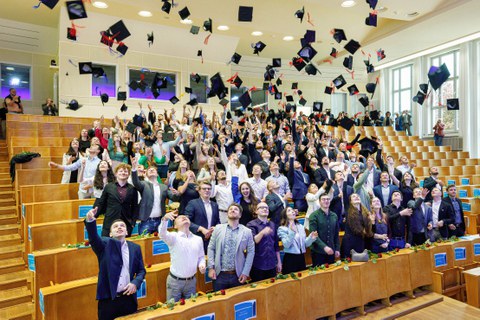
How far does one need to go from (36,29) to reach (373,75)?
1084 cm

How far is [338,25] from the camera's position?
896 cm

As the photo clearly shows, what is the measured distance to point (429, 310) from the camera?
362 cm

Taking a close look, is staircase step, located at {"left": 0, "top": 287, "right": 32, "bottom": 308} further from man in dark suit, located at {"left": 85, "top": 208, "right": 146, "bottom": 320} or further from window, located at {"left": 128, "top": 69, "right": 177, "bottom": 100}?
window, located at {"left": 128, "top": 69, "right": 177, "bottom": 100}

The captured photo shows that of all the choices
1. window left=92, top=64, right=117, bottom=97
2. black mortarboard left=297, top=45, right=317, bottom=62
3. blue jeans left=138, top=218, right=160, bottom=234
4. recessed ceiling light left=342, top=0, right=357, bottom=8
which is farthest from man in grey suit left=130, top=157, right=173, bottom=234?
window left=92, top=64, right=117, bottom=97

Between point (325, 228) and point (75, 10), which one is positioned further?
point (75, 10)

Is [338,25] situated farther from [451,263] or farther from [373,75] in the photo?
[451,263]

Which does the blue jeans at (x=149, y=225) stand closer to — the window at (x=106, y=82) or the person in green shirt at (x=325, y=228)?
the person in green shirt at (x=325, y=228)

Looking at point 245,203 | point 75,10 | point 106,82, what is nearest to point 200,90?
point 106,82

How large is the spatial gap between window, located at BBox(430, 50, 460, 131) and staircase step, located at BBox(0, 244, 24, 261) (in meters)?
10.8

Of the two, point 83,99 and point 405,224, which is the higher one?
point 83,99

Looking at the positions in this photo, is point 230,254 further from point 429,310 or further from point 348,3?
point 348,3

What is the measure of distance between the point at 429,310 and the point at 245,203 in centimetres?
211

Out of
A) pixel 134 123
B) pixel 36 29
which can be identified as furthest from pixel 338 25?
pixel 36 29

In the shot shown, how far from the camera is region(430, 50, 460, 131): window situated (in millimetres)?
10387
